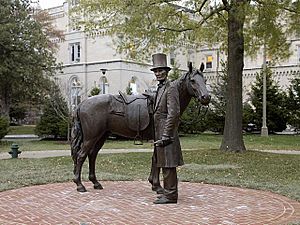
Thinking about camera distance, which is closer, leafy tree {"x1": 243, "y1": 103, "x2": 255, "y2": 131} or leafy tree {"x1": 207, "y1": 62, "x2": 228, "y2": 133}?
leafy tree {"x1": 207, "y1": 62, "x2": 228, "y2": 133}

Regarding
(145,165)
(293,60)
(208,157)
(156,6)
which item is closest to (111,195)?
(145,165)

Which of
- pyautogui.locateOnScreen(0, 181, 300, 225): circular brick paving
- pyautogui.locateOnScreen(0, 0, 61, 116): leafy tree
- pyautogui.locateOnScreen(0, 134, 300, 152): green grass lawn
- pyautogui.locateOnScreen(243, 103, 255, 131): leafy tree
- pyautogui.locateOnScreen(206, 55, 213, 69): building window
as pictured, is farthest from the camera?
pyautogui.locateOnScreen(206, 55, 213, 69): building window

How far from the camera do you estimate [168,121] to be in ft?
24.3

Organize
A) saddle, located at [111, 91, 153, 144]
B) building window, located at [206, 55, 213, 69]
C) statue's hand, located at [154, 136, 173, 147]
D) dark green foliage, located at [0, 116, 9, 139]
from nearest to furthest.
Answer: statue's hand, located at [154, 136, 173, 147]
saddle, located at [111, 91, 153, 144]
dark green foliage, located at [0, 116, 9, 139]
building window, located at [206, 55, 213, 69]

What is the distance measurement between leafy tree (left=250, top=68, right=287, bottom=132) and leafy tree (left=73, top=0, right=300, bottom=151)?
15.1 m

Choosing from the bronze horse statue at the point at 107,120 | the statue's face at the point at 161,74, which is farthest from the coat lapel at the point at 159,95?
the bronze horse statue at the point at 107,120

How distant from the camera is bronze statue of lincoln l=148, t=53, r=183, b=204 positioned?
745 centimetres

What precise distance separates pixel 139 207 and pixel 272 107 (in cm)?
2662

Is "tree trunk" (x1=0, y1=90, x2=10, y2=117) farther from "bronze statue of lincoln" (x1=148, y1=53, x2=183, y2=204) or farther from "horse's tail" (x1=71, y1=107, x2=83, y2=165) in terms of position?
"bronze statue of lincoln" (x1=148, y1=53, x2=183, y2=204)

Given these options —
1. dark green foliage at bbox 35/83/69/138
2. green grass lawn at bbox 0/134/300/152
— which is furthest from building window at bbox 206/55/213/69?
dark green foliage at bbox 35/83/69/138

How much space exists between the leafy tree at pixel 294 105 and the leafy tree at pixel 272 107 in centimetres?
36

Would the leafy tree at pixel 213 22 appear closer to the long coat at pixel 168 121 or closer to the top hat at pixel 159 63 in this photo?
the top hat at pixel 159 63

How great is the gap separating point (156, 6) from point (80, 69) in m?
24.4

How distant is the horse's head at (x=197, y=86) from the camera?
7.27 m
